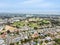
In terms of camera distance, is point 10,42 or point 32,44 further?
point 10,42

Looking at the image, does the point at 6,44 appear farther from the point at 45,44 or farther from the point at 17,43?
the point at 45,44

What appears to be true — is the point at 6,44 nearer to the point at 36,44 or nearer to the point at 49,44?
the point at 36,44

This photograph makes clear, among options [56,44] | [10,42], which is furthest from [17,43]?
[56,44]

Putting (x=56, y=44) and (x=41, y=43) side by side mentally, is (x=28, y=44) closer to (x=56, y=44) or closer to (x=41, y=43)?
(x=41, y=43)

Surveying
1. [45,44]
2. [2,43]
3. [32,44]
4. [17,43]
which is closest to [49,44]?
[45,44]

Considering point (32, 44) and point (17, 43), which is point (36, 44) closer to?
point (32, 44)

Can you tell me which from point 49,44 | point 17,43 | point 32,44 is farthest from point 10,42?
point 49,44

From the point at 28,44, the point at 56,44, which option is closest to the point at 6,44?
the point at 28,44
